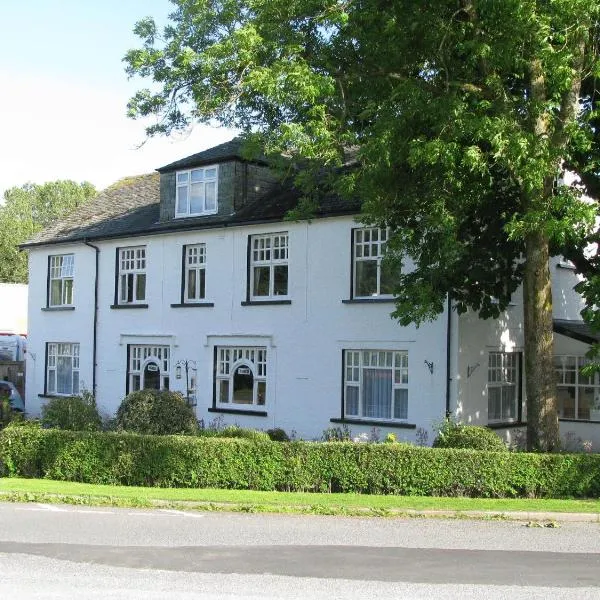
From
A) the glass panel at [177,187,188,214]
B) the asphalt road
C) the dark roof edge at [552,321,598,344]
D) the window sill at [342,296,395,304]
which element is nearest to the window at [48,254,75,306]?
the glass panel at [177,187,188,214]

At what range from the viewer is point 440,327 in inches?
849

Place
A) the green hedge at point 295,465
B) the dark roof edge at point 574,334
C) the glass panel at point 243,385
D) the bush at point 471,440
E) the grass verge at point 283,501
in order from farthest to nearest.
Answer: the glass panel at point 243,385, the dark roof edge at point 574,334, the bush at point 471,440, the green hedge at point 295,465, the grass verge at point 283,501

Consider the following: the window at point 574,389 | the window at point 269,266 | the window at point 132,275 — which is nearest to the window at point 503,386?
the window at point 574,389

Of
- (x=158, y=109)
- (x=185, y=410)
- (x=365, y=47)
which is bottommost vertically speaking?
(x=185, y=410)

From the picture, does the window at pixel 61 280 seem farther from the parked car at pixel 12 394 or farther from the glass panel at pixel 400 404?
the glass panel at pixel 400 404

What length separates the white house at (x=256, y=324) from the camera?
73.2 feet

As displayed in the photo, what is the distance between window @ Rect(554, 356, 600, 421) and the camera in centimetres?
2316

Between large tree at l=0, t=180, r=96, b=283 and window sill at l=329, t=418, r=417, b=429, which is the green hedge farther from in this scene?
large tree at l=0, t=180, r=96, b=283

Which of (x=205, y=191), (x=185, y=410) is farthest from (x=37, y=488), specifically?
(x=205, y=191)

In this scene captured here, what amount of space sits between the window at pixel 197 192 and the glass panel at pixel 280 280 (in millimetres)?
3490

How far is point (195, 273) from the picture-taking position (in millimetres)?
27500

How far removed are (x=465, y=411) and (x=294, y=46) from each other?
10.3 meters

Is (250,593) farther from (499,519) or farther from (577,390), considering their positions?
(577,390)

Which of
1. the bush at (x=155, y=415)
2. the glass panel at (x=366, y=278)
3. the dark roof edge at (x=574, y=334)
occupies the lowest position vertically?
the bush at (x=155, y=415)
